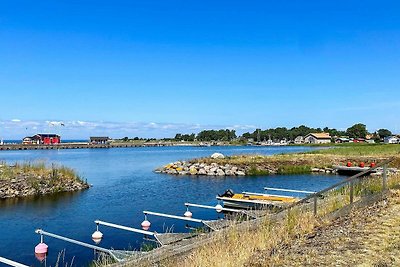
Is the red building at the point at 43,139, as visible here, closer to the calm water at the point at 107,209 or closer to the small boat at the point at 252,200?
the calm water at the point at 107,209

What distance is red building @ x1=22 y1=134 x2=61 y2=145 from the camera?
155087 mm

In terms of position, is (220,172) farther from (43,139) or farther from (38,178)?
(43,139)

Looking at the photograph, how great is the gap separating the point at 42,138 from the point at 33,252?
15276 centimetres

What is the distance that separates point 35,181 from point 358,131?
553ft

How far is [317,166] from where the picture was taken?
46.5 metres

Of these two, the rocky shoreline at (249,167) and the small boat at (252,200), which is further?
the rocky shoreline at (249,167)

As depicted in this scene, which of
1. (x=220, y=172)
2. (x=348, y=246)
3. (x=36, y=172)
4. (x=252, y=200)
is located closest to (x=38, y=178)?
(x=36, y=172)

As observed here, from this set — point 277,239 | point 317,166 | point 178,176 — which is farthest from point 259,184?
point 277,239

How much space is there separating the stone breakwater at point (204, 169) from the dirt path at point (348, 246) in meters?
33.2

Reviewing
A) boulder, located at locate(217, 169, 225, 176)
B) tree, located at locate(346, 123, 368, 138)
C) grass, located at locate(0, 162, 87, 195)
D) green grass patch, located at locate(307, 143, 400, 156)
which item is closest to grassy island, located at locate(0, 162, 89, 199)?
grass, located at locate(0, 162, 87, 195)

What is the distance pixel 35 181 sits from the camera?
28.8 metres

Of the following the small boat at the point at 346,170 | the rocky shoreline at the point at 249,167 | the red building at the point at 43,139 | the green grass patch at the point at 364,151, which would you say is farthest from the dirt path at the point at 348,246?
the red building at the point at 43,139

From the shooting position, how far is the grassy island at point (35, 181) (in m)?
27.6

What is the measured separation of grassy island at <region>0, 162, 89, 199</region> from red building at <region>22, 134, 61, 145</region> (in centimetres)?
13150
